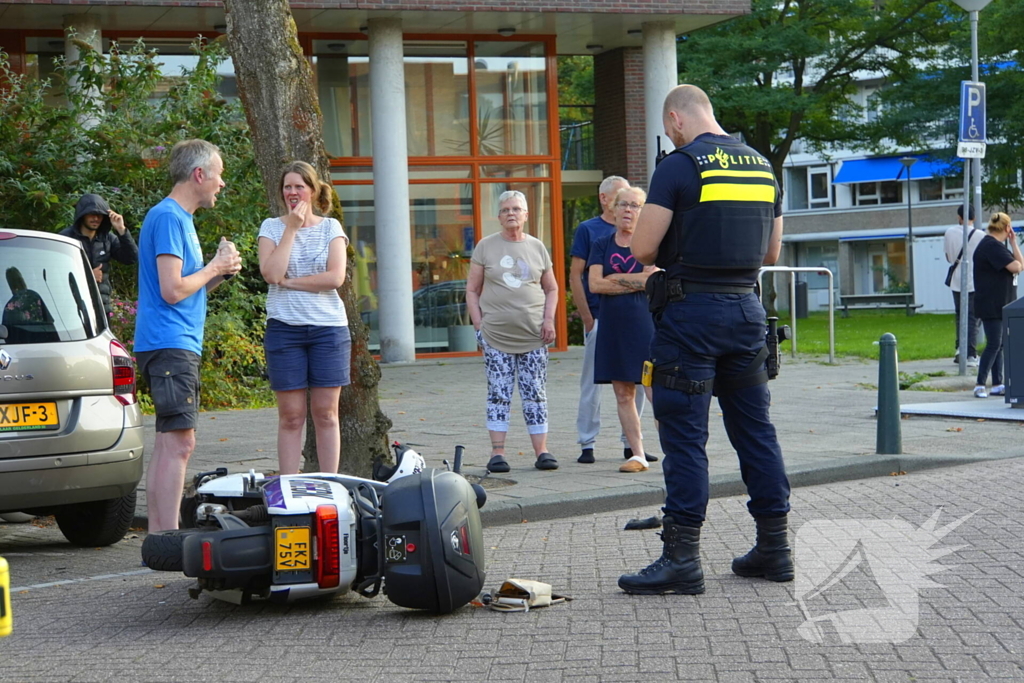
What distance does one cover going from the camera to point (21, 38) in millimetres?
19297

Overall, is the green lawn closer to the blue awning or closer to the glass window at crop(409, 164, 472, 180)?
the glass window at crop(409, 164, 472, 180)

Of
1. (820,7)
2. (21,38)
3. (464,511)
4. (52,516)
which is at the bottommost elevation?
(52,516)

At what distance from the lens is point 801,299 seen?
36.6 meters

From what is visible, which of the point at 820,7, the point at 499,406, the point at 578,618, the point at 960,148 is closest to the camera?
the point at 578,618

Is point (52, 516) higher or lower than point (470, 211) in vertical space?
lower

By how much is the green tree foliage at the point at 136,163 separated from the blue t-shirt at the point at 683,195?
9.28 meters

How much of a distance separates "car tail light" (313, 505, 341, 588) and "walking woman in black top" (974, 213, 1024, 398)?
9.64 metres

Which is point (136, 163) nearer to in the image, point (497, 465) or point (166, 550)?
point (497, 465)

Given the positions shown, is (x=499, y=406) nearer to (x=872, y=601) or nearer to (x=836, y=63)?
(x=872, y=601)

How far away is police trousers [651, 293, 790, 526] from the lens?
16.8ft

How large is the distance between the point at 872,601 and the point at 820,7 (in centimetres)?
2782

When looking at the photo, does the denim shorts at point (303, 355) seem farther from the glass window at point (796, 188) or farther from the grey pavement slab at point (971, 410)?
the glass window at point (796, 188)

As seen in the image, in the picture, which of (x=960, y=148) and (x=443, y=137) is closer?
(x=960, y=148)

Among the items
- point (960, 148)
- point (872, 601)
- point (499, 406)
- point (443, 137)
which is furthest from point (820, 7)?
point (872, 601)
